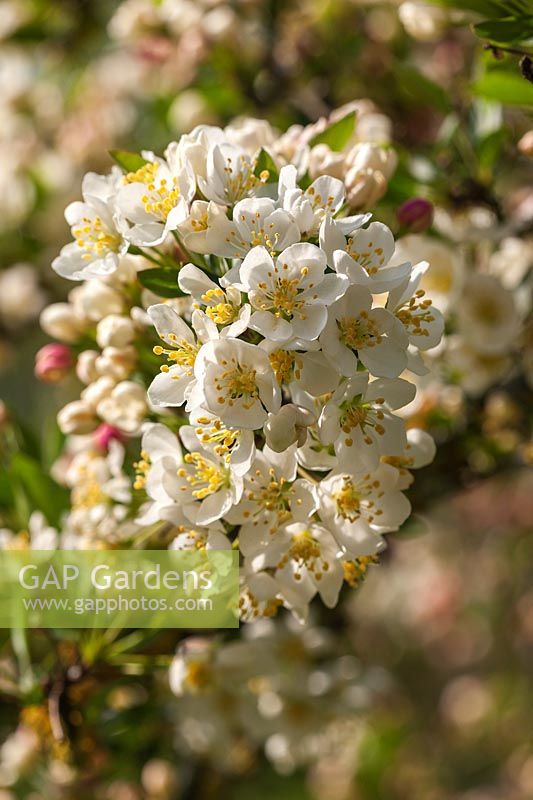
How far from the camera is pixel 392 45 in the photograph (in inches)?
75.7

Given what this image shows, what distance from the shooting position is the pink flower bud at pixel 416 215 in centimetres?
112

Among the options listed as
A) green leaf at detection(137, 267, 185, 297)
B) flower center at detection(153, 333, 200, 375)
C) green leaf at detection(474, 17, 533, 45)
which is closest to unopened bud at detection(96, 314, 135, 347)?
green leaf at detection(137, 267, 185, 297)

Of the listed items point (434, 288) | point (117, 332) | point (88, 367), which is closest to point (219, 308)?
point (117, 332)

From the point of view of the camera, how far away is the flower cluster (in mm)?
834

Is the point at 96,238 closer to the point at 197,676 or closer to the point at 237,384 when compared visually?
the point at 237,384

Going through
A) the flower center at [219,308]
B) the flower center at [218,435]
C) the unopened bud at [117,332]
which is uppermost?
the flower center at [219,308]

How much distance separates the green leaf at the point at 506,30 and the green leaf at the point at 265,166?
11.6 inches

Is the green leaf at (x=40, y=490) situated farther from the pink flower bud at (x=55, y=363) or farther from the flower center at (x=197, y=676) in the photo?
the flower center at (x=197, y=676)

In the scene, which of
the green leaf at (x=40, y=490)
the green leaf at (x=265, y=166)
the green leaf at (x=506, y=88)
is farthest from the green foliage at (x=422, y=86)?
the green leaf at (x=40, y=490)

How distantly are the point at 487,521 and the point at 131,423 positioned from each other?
2.24m

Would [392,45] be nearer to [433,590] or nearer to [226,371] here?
[226,371]

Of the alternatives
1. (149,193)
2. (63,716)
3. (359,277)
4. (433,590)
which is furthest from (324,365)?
(433,590)

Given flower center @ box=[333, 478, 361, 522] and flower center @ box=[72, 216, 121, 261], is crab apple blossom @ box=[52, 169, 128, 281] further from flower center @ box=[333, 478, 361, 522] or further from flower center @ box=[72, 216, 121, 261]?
flower center @ box=[333, 478, 361, 522]

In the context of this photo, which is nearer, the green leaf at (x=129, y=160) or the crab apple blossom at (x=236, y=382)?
the crab apple blossom at (x=236, y=382)
